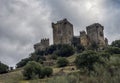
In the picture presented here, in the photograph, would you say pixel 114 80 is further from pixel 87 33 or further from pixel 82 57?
pixel 87 33

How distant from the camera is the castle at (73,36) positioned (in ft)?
480

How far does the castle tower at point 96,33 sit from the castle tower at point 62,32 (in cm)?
881

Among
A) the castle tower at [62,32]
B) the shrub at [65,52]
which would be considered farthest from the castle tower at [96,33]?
the shrub at [65,52]

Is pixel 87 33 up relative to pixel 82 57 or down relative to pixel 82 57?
up

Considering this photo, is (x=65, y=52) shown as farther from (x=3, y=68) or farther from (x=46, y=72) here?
(x=46, y=72)

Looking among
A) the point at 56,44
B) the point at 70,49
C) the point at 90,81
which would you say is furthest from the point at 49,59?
the point at 90,81

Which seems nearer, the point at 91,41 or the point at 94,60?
the point at 94,60

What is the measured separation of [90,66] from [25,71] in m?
19.3

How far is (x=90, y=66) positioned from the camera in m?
79.5

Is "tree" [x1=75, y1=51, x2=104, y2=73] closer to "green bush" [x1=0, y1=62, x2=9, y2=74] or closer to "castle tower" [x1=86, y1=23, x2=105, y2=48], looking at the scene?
"green bush" [x1=0, y1=62, x2=9, y2=74]

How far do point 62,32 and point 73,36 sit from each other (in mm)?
5608

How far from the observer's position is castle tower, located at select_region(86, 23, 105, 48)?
14662cm

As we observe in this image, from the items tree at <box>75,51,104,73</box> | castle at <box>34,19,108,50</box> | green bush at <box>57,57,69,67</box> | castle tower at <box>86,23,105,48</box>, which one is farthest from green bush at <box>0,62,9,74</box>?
castle tower at <box>86,23,105,48</box>

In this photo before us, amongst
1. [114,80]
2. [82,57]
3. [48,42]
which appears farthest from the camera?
[48,42]
